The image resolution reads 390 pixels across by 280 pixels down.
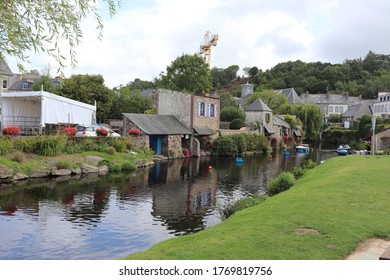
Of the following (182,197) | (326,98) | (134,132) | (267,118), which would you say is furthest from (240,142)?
(326,98)

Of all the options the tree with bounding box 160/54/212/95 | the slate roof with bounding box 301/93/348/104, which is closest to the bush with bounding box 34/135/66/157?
the tree with bounding box 160/54/212/95

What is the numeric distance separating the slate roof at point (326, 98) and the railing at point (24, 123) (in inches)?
3207

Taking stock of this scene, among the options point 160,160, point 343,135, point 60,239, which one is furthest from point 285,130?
point 60,239

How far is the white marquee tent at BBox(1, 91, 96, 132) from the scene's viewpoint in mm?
29712

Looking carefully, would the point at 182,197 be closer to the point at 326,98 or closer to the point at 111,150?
the point at 111,150

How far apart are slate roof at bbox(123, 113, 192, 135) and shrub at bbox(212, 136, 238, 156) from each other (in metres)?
4.65

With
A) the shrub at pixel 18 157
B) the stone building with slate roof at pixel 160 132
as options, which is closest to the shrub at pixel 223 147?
the stone building with slate roof at pixel 160 132

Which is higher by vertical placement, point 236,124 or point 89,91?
point 89,91

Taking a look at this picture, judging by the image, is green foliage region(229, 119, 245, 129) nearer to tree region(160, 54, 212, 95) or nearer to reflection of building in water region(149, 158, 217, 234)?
tree region(160, 54, 212, 95)

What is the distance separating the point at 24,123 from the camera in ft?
107

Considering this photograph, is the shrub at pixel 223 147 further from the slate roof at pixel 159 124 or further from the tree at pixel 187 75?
the tree at pixel 187 75

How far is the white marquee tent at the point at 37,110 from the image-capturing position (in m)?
29.7

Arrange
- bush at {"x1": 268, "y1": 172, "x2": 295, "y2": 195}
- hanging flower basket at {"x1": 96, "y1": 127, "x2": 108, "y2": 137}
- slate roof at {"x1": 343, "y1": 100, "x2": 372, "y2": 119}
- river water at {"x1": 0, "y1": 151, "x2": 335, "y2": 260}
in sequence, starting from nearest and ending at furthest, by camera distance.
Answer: river water at {"x1": 0, "y1": 151, "x2": 335, "y2": 260}, bush at {"x1": 268, "y1": 172, "x2": 295, "y2": 195}, hanging flower basket at {"x1": 96, "y1": 127, "x2": 108, "y2": 137}, slate roof at {"x1": 343, "y1": 100, "x2": 372, "y2": 119}

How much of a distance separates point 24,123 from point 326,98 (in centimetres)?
8634
